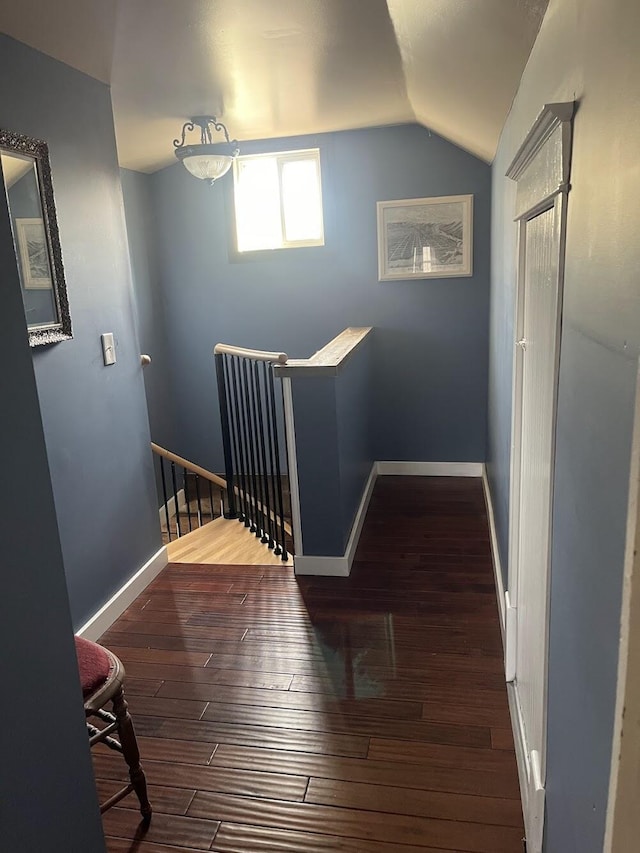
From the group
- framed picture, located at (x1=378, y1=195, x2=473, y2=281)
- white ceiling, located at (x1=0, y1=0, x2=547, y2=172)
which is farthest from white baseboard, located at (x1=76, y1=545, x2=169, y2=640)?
framed picture, located at (x1=378, y1=195, x2=473, y2=281)

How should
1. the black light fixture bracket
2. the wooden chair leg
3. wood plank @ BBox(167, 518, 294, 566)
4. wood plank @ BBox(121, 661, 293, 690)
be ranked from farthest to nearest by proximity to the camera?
1. wood plank @ BBox(167, 518, 294, 566)
2. the black light fixture bracket
3. wood plank @ BBox(121, 661, 293, 690)
4. the wooden chair leg

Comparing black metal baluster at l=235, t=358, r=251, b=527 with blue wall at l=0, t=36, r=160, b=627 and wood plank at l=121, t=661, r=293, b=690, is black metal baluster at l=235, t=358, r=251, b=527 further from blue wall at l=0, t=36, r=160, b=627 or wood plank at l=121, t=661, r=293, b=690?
wood plank at l=121, t=661, r=293, b=690

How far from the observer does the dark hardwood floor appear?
1.83 meters

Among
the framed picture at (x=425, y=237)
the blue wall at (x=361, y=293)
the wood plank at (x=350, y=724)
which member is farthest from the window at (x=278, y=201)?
the wood plank at (x=350, y=724)

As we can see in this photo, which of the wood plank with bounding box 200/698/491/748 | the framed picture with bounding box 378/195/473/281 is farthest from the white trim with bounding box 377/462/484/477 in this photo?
the wood plank with bounding box 200/698/491/748

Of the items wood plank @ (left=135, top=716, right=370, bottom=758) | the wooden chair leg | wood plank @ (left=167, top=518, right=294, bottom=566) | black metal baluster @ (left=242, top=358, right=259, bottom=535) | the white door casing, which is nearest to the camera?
the white door casing

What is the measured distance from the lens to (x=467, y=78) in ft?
7.88

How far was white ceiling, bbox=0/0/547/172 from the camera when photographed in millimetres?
2021

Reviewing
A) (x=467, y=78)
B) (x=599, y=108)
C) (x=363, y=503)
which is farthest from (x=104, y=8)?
(x=363, y=503)

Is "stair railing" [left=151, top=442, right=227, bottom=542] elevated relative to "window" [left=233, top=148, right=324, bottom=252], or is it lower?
lower

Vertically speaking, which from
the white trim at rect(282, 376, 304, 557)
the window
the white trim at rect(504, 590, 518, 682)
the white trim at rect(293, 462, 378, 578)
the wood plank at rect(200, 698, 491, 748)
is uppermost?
the window

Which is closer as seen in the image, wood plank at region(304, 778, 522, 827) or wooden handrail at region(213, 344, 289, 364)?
wood plank at region(304, 778, 522, 827)

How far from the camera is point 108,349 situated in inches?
114

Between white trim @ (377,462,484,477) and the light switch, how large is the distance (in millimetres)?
2481
